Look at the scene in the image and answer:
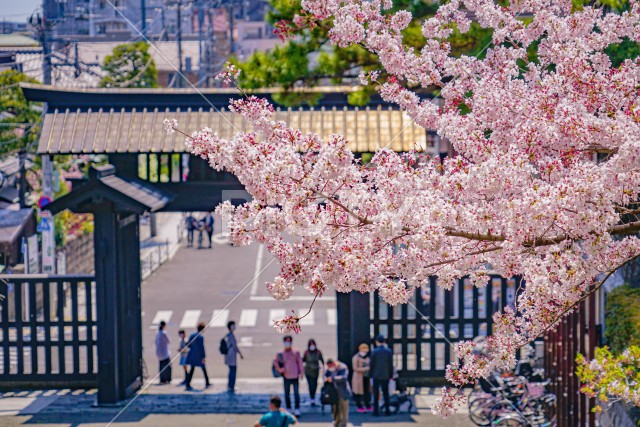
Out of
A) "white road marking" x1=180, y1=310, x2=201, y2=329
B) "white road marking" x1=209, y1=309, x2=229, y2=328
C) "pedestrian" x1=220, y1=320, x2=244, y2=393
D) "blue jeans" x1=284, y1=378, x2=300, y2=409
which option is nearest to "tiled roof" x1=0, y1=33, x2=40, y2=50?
"pedestrian" x1=220, y1=320, x2=244, y2=393

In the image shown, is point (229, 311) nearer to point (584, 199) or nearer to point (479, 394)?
point (479, 394)

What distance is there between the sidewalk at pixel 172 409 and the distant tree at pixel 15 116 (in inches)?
500

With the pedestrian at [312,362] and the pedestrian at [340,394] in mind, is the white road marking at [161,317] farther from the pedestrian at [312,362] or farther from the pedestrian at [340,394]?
the pedestrian at [340,394]

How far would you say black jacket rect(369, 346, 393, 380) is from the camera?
2047 cm

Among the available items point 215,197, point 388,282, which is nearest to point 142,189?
point 215,197

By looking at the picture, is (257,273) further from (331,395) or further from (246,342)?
(331,395)

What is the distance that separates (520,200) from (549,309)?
1.71 meters

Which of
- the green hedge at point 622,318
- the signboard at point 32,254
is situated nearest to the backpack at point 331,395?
the green hedge at point 622,318

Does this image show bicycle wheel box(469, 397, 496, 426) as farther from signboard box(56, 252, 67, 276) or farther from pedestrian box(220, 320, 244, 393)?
signboard box(56, 252, 67, 276)

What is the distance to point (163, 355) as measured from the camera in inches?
918

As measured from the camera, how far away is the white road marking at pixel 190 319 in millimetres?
31641

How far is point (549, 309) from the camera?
32.3 ft

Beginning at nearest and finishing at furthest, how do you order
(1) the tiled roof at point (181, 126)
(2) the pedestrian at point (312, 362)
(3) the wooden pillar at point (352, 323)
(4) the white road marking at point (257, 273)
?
(1) the tiled roof at point (181, 126)
(2) the pedestrian at point (312, 362)
(3) the wooden pillar at point (352, 323)
(4) the white road marking at point (257, 273)

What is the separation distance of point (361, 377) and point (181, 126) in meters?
5.65
